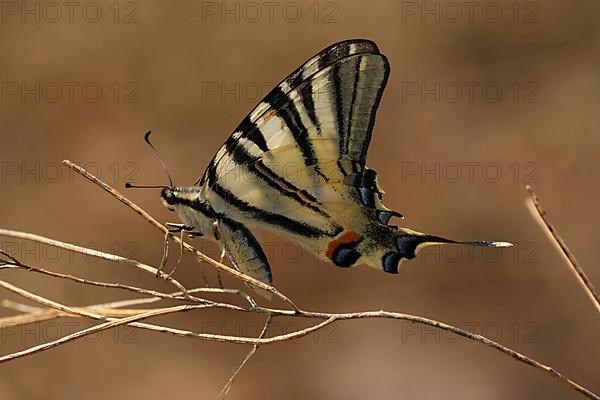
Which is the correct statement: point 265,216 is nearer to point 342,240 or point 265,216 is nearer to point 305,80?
point 342,240

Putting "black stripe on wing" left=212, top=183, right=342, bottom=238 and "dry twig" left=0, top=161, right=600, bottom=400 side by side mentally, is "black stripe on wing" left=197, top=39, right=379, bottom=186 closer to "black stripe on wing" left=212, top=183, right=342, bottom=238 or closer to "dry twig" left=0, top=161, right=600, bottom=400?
"black stripe on wing" left=212, top=183, right=342, bottom=238

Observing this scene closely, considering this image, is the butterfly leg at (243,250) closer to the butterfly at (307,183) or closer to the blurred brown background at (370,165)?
the butterfly at (307,183)

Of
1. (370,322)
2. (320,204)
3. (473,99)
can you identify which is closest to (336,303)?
Result: (370,322)

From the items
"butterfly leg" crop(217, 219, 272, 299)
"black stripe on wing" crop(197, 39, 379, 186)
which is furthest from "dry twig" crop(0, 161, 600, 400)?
"black stripe on wing" crop(197, 39, 379, 186)

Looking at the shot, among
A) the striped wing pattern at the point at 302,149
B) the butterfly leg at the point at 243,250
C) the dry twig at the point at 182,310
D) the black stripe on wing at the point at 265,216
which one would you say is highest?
the striped wing pattern at the point at 302,149

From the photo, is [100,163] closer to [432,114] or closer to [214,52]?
[214,52]

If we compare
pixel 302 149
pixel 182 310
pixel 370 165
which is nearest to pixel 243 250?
pixel 302 149

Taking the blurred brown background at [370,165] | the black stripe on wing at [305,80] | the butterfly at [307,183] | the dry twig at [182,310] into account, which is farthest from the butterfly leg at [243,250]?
the blurred brown background at [370,165]

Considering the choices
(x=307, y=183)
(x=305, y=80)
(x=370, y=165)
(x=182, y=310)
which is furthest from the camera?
(x=370, y=165)
